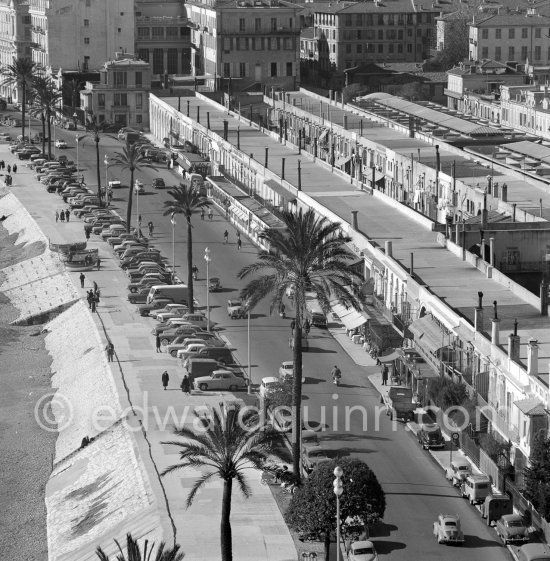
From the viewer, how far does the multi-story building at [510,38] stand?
591 ft

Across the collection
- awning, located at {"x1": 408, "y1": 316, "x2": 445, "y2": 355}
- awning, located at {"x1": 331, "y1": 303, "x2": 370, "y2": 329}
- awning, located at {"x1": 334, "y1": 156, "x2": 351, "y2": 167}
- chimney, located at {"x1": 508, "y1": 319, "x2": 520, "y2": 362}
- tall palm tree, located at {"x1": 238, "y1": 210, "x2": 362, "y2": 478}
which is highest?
tall palm tree, located at {"x1": 238, "y1": 210, "x2": 362, "y2": 478}

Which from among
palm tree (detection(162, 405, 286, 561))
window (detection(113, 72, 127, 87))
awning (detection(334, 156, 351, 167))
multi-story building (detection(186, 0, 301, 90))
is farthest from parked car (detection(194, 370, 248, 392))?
multi-story building (detection(186, 0, 301, 90))

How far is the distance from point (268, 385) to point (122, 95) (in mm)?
104560

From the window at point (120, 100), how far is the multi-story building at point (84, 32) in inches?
726

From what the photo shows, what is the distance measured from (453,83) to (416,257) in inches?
3520

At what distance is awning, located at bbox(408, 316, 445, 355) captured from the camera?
6950 centimetres

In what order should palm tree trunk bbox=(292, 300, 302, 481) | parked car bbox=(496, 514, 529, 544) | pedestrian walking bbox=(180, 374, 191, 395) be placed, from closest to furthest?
parked car bbox=(496, 514, 529, 544), palm tree trunk bbox=(292, 300, 302, 481), pedestrian walking bbox=(180, 374, 191, 395)

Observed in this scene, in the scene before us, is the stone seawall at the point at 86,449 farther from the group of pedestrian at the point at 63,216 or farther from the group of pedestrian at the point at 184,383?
the group of pedestrian at the point at 63,216

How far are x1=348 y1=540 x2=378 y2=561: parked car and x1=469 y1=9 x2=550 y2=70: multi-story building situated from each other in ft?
438

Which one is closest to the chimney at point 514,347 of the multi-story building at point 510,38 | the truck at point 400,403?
the truck at point 400,403

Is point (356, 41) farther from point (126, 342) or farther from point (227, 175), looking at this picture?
point (126, 342)

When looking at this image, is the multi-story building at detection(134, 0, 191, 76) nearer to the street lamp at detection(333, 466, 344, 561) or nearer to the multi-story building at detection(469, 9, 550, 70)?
the multi-story building at detection(469, 9, 550, 70)

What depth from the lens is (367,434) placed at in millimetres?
63594

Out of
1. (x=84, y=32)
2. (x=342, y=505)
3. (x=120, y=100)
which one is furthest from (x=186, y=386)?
(x=84, y=32)
